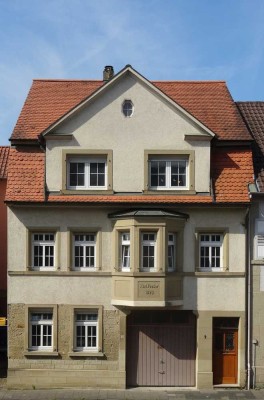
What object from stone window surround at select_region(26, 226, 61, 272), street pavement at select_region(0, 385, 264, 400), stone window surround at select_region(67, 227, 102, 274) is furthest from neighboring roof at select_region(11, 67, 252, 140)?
street pavement at select_region(0, 385, 264, 400)

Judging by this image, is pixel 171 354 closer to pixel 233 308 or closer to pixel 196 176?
pixel 233 308

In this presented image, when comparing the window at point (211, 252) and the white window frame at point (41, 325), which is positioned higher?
the window at point (211, 252)

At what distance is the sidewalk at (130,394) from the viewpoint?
1808 centimetres

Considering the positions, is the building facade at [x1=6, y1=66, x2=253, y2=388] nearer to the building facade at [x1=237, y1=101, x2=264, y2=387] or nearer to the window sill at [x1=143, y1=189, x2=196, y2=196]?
the window sill at [x1=143, y1=189, x2=196, y2=196]

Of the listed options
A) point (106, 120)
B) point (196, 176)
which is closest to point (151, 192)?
point (196, 176)

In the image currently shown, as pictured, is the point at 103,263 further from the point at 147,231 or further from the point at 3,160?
the point at 3,160

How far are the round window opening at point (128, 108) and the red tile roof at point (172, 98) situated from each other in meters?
1.46

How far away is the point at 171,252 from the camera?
1927cm

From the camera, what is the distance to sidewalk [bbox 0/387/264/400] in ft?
59.3

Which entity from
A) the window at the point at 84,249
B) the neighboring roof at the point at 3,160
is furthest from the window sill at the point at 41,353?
the neighboring roof at the point at 3,160

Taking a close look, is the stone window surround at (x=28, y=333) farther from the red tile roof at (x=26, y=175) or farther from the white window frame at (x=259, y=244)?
the white window frame at (x=259, y=244)

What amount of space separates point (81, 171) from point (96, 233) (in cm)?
231

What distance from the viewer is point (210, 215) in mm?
19359

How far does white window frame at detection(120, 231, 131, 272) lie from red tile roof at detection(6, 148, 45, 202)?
3.17 meters
